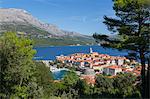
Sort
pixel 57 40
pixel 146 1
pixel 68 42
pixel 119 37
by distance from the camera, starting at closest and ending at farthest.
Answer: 1. pixel 146 1
2. pixel 119 37
3. pixel 57 40
4. pixel 68 42

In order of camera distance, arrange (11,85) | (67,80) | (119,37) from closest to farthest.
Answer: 1. (119,37)
2. (11,85)
3. (67,80)

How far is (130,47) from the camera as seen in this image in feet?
35.6

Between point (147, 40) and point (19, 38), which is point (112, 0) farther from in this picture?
point (19, 38)

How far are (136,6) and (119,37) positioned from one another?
1.28m

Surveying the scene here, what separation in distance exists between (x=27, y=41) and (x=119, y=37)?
20.8 ft

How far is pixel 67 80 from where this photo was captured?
84.5 ft

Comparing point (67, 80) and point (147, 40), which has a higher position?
point (147, 40)

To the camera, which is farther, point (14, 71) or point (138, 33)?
point (14, 71)

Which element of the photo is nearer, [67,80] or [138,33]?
[138,33]

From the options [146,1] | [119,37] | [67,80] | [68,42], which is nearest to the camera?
[146,1]

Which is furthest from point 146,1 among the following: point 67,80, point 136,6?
point 67,80

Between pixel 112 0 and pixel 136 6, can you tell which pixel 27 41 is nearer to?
pixel 112 0

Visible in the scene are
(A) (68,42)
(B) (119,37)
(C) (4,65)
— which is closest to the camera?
(B) (119,37)

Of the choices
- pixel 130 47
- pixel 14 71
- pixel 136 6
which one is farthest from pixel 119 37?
pixel 14 71
